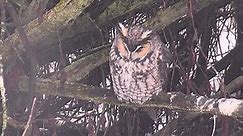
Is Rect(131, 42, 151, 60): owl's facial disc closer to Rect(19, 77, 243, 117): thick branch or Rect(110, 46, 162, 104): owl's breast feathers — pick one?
Rect(110, 46, 162, 104): owl's breast feathers

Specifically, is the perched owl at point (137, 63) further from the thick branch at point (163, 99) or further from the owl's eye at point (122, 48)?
the thick branch at point (163, 99)

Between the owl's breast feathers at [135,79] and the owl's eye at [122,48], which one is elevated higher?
the owl's eye at [122,48]

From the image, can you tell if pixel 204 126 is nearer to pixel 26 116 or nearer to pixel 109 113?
pixel 109 113

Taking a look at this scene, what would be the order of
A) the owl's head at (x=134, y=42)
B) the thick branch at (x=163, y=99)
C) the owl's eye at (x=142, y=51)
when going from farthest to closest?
A: 1. the owl's eye at (x=142, y=51)
2. the owl's head at (x=134, y=42)
3. the thick branch at (x=163, y=99)

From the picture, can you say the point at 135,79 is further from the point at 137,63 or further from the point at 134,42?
the point at 134,42

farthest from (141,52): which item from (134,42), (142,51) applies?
(134,42)

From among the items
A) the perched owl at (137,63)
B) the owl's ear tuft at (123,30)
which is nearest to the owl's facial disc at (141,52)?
the perched owl at (137,63)

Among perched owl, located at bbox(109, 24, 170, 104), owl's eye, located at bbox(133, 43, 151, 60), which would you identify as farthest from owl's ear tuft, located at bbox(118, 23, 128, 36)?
owl's eye, located at bbox(133, 43, 151, 60)

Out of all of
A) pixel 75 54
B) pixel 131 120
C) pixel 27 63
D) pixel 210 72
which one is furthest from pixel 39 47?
pixel 210 72

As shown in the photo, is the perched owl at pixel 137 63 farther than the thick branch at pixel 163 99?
Yes
